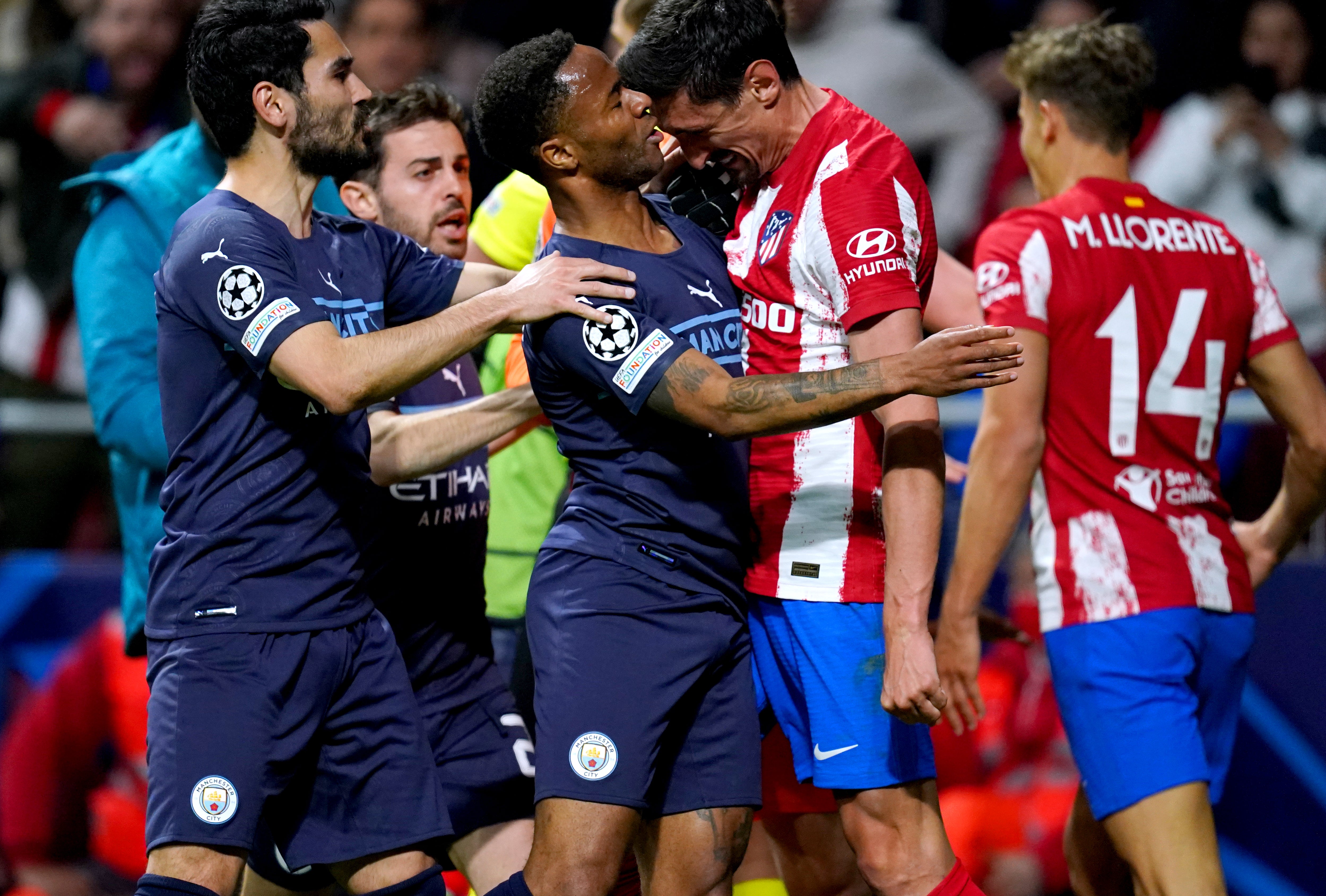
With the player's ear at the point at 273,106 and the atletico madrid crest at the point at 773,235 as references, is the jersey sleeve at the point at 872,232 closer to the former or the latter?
the atletico madrid crest at the point at 773,235

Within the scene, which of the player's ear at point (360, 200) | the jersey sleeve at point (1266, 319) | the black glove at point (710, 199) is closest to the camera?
the black glove at point (710, 199)

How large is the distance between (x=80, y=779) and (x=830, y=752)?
13.4ft

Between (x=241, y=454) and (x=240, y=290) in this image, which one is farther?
(x=241, y=454)

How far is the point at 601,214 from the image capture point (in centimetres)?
327

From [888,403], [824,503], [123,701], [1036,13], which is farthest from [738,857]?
[1036,13]

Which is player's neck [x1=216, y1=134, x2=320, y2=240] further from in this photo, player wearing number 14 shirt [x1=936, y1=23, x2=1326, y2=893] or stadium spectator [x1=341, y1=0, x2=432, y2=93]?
stadium spectator [x1=341, y1=0, x2=432, y2=93]

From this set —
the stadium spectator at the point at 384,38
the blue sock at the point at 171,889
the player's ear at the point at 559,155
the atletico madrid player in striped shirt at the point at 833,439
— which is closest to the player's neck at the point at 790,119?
the atletico madrid player in striped shirt at the point at 833,439

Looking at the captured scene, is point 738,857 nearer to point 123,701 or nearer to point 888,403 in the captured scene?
point 888,403

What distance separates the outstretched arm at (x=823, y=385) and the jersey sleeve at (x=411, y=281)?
0.80 meters

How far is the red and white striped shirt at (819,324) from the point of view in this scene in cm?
319

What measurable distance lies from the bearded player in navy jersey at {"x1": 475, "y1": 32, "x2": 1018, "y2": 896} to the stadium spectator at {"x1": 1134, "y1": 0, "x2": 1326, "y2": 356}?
4082 mm

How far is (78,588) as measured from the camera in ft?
21.1

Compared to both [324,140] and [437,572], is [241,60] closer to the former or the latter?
[324,140]

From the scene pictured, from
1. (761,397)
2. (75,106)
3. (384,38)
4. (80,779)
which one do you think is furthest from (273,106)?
(75,106)
